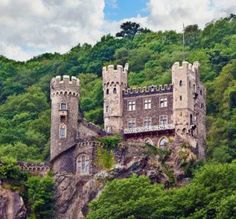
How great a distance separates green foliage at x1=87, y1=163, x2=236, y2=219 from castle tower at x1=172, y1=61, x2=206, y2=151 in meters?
10.4

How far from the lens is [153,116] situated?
9331cm

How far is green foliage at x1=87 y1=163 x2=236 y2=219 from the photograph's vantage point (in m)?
76.9

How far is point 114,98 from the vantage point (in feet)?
311

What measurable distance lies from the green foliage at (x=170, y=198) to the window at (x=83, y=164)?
6.73 meters

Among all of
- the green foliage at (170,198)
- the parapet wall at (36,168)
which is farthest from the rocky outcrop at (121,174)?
the green foliage at (170,198)

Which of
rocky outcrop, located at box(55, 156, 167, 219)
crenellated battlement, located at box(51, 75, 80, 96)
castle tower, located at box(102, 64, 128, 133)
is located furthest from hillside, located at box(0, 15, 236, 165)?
castle tower, located at box(102, 64, 128, 133)

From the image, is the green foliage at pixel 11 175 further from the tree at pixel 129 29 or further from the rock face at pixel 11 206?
the tree at pixel 129 29

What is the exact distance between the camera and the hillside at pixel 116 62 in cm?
10550

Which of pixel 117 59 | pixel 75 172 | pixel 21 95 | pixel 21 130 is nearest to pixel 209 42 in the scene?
pixel 117 59

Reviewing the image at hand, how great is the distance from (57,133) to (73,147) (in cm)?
273

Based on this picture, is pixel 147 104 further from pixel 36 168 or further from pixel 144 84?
pixel 144 84

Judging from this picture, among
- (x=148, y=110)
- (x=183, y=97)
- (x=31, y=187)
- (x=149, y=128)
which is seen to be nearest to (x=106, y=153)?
(x=149, y=128)

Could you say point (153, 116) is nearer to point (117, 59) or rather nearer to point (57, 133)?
point (57, 133)

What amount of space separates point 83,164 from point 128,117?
341 inches
